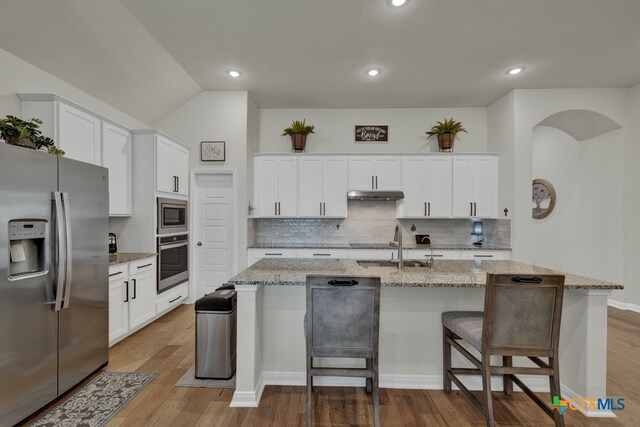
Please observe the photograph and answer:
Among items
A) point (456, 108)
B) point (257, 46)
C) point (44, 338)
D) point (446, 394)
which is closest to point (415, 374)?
point (446, 394)

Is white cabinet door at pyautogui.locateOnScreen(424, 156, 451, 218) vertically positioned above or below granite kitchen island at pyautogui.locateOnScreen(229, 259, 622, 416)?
above

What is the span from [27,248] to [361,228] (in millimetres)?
3986

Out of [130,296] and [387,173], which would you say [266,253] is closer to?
[130,296]

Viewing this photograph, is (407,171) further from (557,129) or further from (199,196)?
(199,196)

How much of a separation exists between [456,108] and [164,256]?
5017 millimetres

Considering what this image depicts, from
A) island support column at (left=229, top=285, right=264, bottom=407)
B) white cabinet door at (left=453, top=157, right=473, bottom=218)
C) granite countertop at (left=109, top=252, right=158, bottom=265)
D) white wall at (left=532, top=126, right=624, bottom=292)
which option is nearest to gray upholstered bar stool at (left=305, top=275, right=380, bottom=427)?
island support column at (left=229, top=285, right=264, bottom=407)

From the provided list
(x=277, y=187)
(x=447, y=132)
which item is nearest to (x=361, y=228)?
(x=277, y=187)

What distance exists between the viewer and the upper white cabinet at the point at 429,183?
15.1ft

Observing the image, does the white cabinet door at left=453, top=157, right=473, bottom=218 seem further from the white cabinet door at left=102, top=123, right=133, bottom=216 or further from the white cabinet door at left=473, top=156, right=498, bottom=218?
the white cabinet door at left=102, top=123, right=133, bottom=216

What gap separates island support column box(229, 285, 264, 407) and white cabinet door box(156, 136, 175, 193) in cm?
234

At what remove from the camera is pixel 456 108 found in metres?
4.89

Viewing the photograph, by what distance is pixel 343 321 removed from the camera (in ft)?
5.66

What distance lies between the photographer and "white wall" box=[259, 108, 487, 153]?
4.92 meters

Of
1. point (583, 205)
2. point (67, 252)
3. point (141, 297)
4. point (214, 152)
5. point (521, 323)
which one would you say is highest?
point (214, 152)
